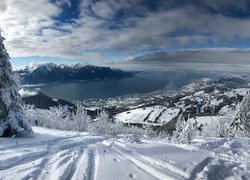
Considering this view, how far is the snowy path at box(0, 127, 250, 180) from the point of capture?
31.4 feet

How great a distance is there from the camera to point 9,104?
21.0 metres

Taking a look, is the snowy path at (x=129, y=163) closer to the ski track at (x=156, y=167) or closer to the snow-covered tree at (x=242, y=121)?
the ski track at (x=156, y=167)

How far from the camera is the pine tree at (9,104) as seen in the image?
69.0ft

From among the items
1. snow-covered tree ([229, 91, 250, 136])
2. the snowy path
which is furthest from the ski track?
snow-covered tree ([229, 91, 250, 136])

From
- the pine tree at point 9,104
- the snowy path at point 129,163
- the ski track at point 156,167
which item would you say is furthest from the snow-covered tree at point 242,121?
the ski track at point 156,167

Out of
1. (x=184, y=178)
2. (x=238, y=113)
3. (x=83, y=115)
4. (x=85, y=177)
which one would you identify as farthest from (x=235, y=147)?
(x=83, y=115)

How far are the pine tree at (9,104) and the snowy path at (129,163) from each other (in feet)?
23.8

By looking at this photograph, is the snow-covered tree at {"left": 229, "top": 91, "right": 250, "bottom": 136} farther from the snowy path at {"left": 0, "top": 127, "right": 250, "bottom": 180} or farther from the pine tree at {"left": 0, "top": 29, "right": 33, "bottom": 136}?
the pine tree at {"left": 0, "top": 29, "right": 33, "bottom": 136}

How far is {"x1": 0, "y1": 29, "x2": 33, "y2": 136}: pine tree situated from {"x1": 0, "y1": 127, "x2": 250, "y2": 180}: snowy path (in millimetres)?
7241

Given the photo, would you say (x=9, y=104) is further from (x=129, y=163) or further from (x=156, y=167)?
(x=156, y=167)

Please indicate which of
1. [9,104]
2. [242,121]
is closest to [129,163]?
Answer: [9,104]

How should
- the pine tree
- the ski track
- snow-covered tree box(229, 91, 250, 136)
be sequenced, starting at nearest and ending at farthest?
the ski track < the pine tree < snow-covered tree box(229, 91, 250, 136)

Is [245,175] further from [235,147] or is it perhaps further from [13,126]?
[13,126]

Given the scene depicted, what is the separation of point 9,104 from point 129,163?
1376cm
